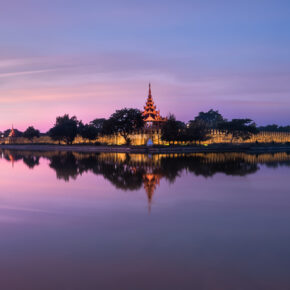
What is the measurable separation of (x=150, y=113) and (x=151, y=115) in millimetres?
950

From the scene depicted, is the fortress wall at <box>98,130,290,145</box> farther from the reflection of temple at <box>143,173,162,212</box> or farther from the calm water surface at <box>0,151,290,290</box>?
the calm water surface at <box>0,151,290,290</box>

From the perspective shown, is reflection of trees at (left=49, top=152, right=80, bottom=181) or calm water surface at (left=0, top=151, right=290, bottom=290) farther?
reflection of trees at (left=49, top=152, right=80, bottom=181)

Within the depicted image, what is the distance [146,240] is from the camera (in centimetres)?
1052

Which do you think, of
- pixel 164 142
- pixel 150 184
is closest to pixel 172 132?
pixel 164 142

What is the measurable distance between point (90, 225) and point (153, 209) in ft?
11.6

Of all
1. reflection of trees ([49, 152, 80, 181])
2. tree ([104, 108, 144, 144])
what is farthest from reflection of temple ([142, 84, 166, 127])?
reflection of trees ([49, 152, 80, 181])

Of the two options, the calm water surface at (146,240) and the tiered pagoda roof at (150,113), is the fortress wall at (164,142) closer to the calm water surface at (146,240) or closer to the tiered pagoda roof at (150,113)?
the tiered pagoda roof at (150,113)

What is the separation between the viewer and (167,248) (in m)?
9.79

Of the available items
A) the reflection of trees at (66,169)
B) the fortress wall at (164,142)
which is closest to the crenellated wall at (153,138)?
the fortress wall at (164,142)

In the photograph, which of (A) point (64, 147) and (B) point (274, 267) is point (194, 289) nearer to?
(B) point (274, 267)

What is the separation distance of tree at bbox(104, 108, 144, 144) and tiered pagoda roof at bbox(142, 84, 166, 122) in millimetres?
12098

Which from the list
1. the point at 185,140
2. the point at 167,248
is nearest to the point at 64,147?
the point at 185,140

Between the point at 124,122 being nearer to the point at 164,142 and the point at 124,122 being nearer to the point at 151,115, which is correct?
the point at 164,142

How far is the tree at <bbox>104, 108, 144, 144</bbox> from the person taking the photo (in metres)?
89.8
